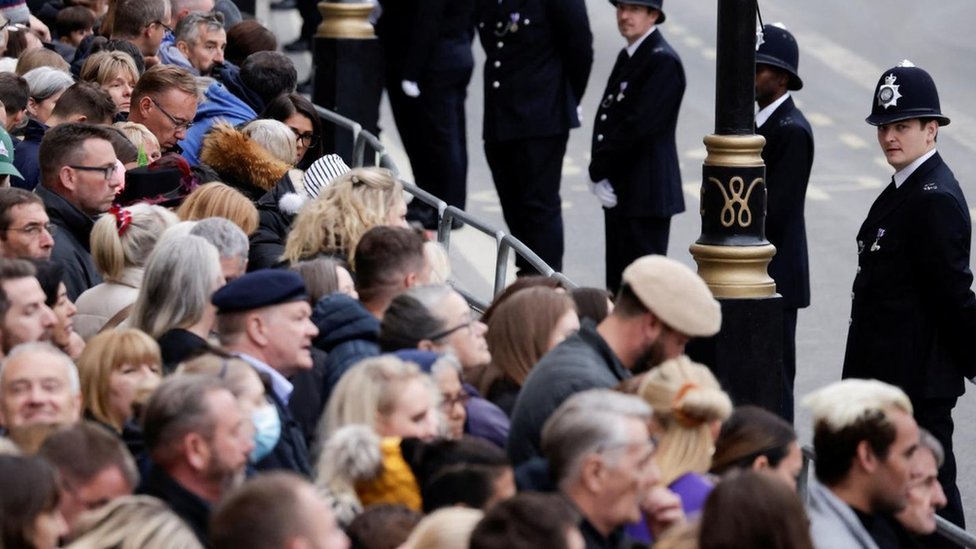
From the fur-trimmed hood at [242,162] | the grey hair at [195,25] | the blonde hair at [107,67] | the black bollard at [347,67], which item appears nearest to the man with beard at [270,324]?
the fur-trimmed hood at [242,162]

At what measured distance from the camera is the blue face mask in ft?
19.9

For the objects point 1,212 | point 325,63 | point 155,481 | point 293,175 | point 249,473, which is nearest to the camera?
point 155,481

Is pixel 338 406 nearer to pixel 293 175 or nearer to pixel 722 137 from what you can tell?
pixel 722 137

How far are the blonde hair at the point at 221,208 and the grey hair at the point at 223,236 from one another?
2.44ft

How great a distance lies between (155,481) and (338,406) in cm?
80

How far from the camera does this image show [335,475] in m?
5.85

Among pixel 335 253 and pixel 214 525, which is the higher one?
pixel 214 525

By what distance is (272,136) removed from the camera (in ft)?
33.6

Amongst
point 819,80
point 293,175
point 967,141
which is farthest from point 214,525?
point 819,80

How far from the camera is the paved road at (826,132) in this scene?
13992 mm

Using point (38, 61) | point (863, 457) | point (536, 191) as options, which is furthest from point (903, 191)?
point (38, 61)

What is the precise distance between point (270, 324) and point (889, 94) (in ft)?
12.4

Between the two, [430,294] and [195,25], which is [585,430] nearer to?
[430,294]

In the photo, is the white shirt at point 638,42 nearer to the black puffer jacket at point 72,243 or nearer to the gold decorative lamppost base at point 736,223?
the gold decorative lamppost base at point 736,223
